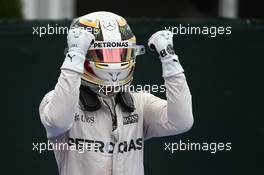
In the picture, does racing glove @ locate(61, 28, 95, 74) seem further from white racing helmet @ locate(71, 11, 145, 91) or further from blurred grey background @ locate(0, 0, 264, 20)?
blurred grey background @ locate(0, 0, 264, 20)

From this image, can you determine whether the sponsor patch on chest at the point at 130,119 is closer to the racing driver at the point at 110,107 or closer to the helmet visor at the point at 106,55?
the racing driver at the point at 110,107

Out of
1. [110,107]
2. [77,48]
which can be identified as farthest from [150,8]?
[77,48]

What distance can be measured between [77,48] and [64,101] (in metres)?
0.26

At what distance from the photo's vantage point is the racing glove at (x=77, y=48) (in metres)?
3.93

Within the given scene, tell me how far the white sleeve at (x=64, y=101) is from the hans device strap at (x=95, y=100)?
0.19 metres

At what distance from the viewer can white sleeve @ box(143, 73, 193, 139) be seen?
4.07 meters

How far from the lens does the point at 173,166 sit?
5.59 meters

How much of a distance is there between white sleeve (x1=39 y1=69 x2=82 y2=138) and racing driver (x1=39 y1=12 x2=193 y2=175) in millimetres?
50

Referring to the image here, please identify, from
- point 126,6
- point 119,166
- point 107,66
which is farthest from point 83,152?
point 126,6

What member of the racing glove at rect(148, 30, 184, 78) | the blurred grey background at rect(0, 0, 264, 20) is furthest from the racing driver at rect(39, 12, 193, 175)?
the blurred grey background at rect(0, 0, 264, 20)

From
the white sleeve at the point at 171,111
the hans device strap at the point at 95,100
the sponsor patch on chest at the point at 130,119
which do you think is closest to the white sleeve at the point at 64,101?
the hans device strap at the point at 95,100
